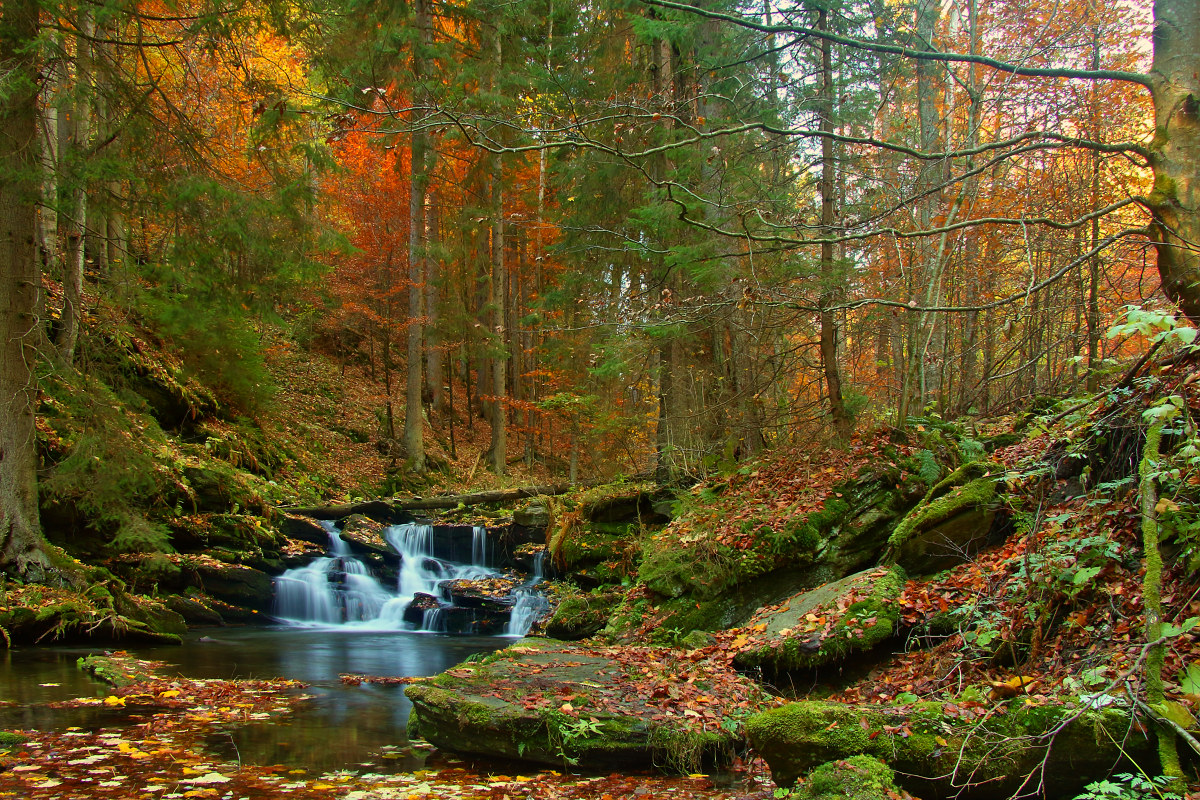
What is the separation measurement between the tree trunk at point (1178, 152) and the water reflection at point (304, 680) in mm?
5644

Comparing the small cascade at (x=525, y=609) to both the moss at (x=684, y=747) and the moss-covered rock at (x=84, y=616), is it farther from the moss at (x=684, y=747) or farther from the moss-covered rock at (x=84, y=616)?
the moss at (x=684, y=747)

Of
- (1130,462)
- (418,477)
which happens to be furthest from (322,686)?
(418,477)

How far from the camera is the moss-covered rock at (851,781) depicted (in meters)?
3.47

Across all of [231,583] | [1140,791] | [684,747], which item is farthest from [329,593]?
[1140,791]

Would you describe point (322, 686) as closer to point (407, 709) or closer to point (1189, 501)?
point (407, 709)

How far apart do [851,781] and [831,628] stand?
8.25ft

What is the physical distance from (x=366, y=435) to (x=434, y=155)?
8356 millimetres

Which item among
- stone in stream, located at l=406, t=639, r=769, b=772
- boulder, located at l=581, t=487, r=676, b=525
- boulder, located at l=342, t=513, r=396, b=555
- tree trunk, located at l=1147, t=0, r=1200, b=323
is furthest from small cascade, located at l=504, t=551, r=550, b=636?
tree trunk, located at l=1147, t=0, r=1200, b=323

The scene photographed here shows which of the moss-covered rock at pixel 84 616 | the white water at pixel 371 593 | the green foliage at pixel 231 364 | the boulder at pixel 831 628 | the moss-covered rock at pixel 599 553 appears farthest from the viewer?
the green foliage at pixel 231 364

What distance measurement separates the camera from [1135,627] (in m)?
4.07

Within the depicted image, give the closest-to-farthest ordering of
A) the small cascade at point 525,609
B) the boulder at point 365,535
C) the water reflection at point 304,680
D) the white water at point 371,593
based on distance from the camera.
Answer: the water reflection at point 304,680, the small cascade at point 525,609, the white water at point 371,593, the boulder at point 365,535

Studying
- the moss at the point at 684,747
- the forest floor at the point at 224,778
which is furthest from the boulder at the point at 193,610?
the moss at the point at 684,747

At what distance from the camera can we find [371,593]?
12.9 metres

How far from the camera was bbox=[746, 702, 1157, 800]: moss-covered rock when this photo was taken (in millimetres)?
3518
